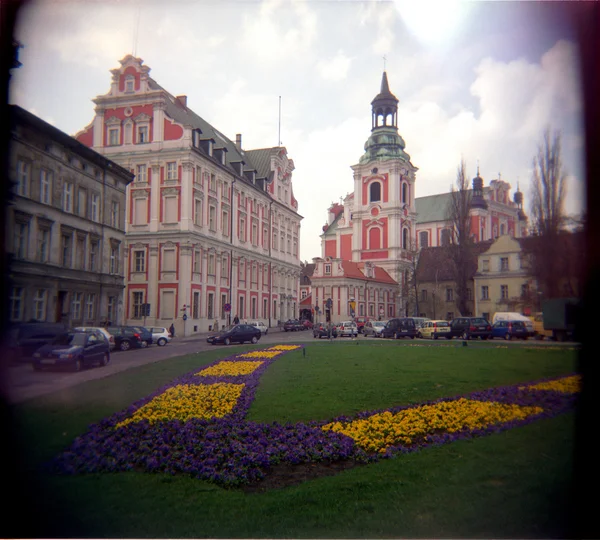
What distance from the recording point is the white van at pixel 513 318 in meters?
5.56

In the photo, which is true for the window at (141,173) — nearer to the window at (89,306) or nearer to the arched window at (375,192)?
the window at (89,306)

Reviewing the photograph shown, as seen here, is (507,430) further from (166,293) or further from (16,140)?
(16,140)

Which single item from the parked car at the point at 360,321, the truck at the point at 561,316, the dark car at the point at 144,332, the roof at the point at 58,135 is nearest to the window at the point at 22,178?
the roof at the point at 58,135

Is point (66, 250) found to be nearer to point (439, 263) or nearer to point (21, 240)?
point (21, 240)

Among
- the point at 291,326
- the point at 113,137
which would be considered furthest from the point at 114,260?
the point at 291,326

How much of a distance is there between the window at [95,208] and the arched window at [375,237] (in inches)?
196

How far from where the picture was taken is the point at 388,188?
726 centimetres

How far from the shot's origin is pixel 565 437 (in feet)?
17.4

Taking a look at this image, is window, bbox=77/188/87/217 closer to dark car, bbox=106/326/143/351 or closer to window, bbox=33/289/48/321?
window, bbox=33/289/48/321

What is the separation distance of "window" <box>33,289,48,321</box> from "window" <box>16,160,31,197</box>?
3.46 feet

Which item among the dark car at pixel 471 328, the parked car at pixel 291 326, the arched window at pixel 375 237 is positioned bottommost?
the parked car at pixel 291 326

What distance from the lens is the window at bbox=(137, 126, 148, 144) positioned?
648 cm

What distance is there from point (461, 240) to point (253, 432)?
11.7 ft

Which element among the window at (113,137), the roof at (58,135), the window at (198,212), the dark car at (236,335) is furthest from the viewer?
the dark car at (236,335)
